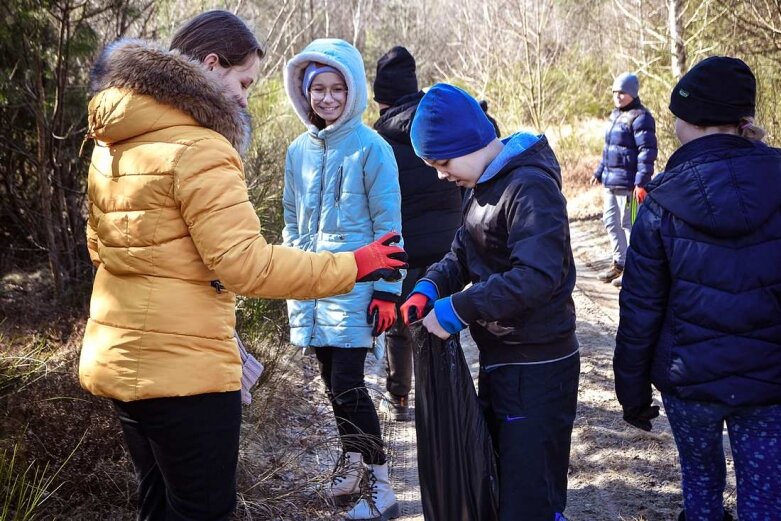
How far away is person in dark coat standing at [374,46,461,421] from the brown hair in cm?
218

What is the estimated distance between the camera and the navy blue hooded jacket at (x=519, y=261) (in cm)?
239

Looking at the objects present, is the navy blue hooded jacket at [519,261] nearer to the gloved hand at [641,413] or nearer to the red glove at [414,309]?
the red glove at [414,309]

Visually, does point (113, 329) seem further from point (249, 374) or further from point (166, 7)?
point (166, 7)

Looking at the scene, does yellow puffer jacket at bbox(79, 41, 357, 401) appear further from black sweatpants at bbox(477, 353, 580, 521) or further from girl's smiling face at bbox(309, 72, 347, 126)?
girl's smiling face at bbox(309, 72, 347, 126)

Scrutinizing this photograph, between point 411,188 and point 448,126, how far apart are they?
198cm

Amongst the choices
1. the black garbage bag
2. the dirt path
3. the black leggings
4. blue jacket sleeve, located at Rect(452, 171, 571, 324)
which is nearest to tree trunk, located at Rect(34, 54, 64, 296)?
the dirt path

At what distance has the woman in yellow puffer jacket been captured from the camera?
6.75ft

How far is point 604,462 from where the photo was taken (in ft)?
13.3

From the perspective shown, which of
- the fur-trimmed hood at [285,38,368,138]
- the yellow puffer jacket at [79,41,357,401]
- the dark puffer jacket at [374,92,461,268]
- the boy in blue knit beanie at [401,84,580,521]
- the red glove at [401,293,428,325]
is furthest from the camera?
the dark puffer jacket at [374,92,461,268]

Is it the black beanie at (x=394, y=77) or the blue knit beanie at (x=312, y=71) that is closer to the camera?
the blue knit beanie at (x=312, y=71)

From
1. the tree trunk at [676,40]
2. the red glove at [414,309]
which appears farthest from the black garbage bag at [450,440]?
the tree trunk at [676,40]

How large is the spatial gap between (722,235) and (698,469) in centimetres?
83

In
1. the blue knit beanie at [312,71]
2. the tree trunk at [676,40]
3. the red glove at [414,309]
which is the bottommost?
the red glove at [414,309]

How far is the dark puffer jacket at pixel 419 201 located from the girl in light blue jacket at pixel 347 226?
0.98 meters
